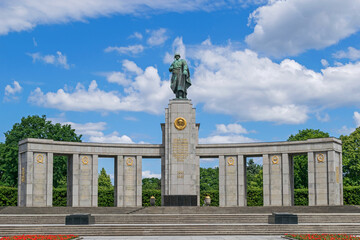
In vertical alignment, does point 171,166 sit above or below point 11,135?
below

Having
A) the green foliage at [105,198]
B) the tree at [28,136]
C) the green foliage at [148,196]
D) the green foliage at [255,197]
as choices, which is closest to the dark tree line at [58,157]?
the tree at [28,136]

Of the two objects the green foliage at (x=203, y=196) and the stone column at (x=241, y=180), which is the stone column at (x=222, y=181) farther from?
the green foliage at (x=203, y=196)

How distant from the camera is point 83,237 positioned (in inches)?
1094

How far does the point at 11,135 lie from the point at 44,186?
15.9 metres

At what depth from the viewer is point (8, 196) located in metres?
54.8

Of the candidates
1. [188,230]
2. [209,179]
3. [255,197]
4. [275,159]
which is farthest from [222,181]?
[209,179]

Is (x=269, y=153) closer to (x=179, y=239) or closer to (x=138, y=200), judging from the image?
(x=138, y=200)

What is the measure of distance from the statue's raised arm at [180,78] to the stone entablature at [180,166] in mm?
1102

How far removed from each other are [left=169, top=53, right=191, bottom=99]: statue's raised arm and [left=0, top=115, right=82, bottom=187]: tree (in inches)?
712

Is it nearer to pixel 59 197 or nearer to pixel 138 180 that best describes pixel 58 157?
pixel 59 197

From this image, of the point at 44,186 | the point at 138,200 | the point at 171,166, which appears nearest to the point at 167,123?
the point at 171,166

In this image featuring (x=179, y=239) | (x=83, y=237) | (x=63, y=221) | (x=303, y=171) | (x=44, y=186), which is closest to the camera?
(x=179, y=239)

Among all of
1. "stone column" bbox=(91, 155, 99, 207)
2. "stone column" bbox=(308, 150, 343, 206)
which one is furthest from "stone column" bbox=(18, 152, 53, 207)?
"stone column" bbox=(308, 150, 343, 206)

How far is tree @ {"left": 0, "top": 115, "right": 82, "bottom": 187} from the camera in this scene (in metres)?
59.5
